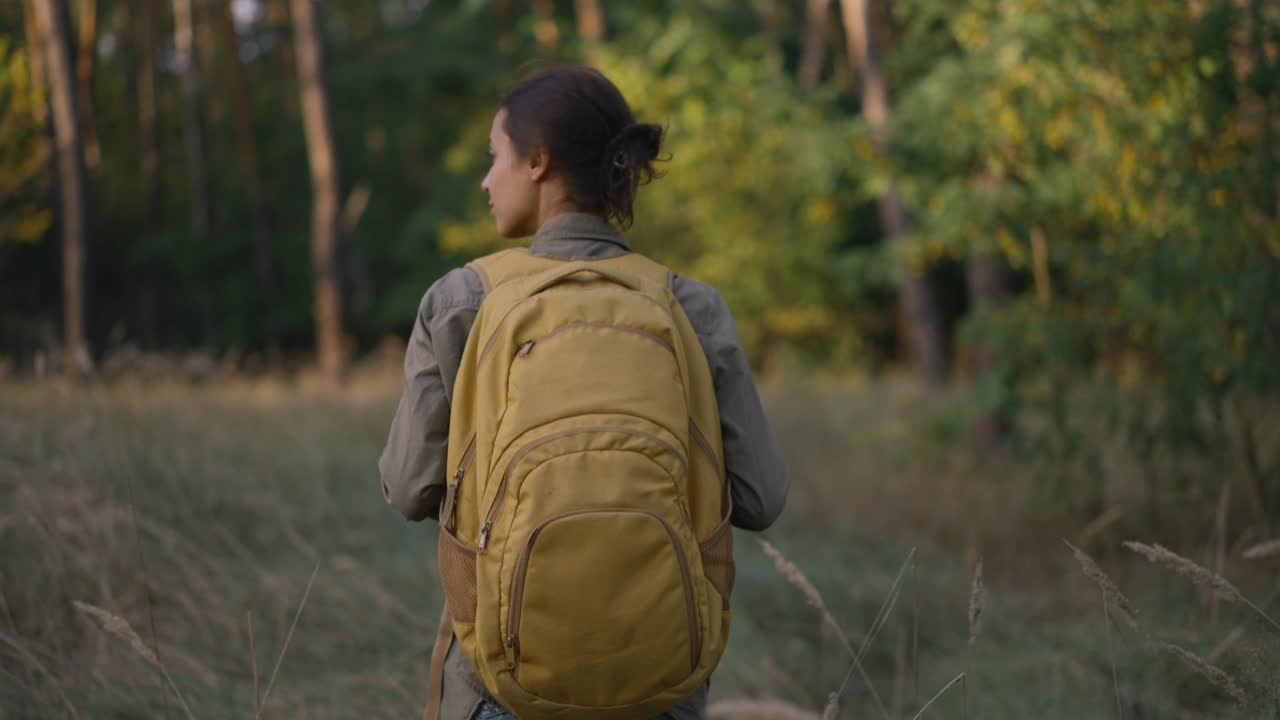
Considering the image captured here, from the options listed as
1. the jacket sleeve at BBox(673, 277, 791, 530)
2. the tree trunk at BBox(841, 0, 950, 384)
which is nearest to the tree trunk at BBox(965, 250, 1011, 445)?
the tree trunk at BBox(841, 0, 950, 384)

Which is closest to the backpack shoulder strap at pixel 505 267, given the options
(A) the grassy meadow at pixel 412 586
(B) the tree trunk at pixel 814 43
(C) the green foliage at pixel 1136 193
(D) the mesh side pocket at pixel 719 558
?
(D) the mesh side pocket at pixel 719 558

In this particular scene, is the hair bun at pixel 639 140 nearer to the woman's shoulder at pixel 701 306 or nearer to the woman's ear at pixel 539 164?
the woman's ear at pixel 539 164

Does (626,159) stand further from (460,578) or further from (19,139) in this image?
(19,139)

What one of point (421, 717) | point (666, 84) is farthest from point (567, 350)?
point (666, 84)

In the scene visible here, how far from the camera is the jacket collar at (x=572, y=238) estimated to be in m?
1.75

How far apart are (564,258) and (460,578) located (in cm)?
51

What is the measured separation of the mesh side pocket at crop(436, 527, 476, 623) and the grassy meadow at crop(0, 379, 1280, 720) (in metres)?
0.57

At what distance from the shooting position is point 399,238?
83.6 ft

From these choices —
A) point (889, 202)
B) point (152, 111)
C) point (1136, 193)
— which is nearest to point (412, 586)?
point (1136, 193)

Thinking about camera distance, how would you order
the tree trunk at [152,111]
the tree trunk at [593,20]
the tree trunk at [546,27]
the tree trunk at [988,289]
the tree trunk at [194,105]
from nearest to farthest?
the tree trunk at [988,289] → the tree trunk at [593,20] → the tree trunk at [546,27] → the tree trunk at [152,111] → the tree trunk at [194,105]

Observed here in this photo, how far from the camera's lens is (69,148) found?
9039 mm

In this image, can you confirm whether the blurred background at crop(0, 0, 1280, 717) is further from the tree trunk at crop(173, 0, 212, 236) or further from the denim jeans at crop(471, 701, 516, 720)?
the tree trunk at crop(173, 0, 212, 236)

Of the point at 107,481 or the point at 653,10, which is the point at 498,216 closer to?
the point at 107,481

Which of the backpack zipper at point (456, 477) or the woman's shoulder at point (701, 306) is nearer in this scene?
the backpack zipper at point (456, 477)
